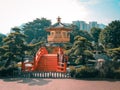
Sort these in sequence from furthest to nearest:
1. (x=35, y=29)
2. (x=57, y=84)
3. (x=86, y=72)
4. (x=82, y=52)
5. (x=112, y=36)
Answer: (x=35, y=29) < (x=112, y=36) < (x=82, y=52) < (x=86, y=72) < (x=57, y=84)

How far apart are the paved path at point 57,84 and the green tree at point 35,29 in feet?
150

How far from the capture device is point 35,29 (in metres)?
72.2

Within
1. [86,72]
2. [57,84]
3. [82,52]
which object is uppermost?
[82,52]

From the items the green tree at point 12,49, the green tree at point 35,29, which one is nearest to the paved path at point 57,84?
the green tree at point 12,49

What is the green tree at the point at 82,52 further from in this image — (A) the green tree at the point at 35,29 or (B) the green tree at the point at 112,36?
(A) the green tree at the point at 35,29

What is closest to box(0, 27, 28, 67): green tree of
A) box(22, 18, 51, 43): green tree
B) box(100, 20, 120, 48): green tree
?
box(100, 20, 120, 48): green tree

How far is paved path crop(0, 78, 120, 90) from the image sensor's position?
17.9 meters

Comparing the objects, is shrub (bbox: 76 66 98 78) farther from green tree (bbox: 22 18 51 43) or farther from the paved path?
green tree (bbox: 22 18 51 43)

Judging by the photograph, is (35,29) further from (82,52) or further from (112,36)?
(82,52)

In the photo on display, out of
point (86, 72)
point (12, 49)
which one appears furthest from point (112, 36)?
point (12, 49)

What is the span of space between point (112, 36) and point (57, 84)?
27767mm

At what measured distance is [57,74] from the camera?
2364cm

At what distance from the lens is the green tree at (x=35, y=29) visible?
229 ft

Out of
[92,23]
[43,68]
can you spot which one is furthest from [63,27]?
[92,23]
